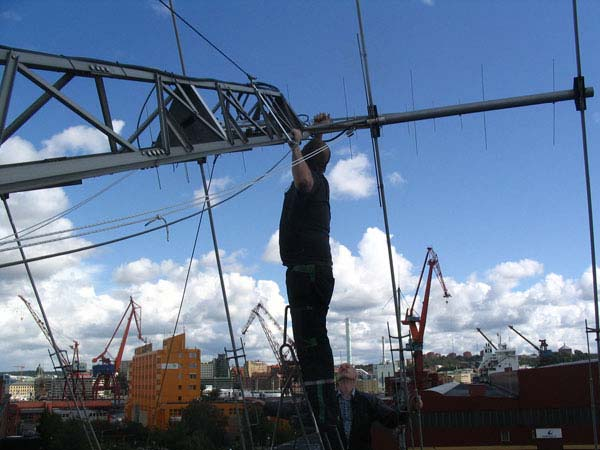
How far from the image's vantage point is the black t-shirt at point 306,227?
6438 millimetres

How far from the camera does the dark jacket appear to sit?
18.6 ft

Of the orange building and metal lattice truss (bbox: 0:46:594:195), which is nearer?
metal lattice truss (bbox: 0:46:594:195)

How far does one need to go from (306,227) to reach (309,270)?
0.48 metres

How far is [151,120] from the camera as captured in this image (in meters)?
5.24

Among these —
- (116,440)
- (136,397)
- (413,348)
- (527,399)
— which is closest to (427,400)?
(527,399)

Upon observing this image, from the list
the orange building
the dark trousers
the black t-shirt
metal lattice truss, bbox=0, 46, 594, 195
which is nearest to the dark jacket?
the dark trousers

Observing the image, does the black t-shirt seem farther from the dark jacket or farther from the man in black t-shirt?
the dark jacket

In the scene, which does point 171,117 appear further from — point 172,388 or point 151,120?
point 172,388

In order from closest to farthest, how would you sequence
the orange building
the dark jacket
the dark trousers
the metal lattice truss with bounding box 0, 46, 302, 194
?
the metal lattice truss with bounding box 0, 46, 302, 194 < the dark jacket < the dark trousers < the orange building

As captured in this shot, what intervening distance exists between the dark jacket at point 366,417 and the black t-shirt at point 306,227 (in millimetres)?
1544

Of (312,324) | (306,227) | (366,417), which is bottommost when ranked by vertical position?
(366,417)

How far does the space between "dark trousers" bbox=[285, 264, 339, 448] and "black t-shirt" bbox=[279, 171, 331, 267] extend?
12cm

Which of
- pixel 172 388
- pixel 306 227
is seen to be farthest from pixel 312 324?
pixel 172 388

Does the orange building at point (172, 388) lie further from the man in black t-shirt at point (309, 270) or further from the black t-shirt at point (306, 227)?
Result: the black t-shirt at point (306, 227)
